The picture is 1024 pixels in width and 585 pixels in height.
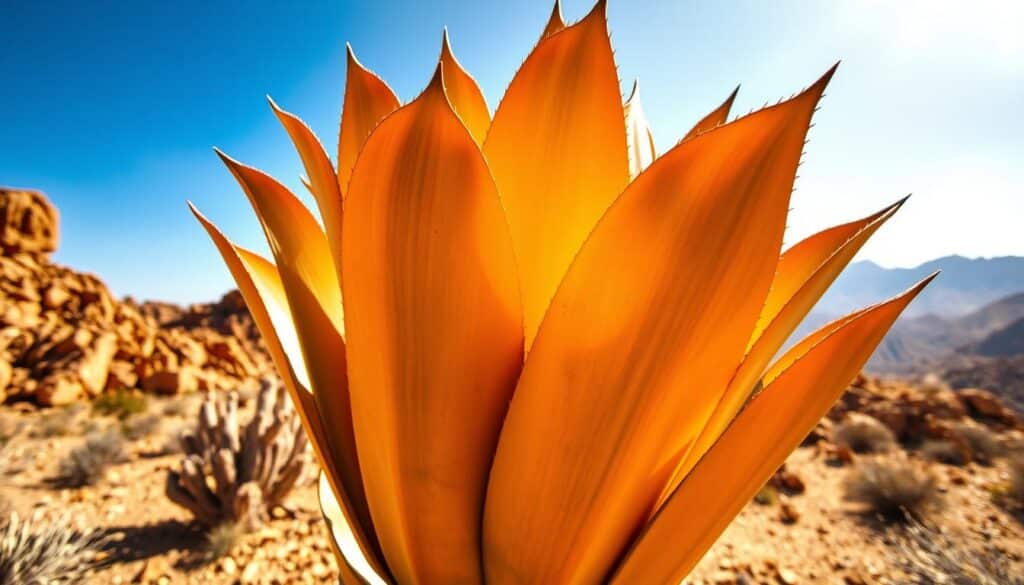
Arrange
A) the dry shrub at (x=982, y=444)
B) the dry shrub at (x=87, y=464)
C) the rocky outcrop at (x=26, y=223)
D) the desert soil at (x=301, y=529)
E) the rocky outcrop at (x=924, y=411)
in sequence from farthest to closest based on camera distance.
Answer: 1. the rocky outcrop at (x=26, y=223)
2. the rocky outcrop at (x=924, y=411)
3. the dry shrub at (x=982, y=444)
4. the dry shrub at (x=87, y=464)
5. the desert soil at (x=301, y=529)

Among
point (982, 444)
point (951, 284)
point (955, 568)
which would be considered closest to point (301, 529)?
point (955, 568)

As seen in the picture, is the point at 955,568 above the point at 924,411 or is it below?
above

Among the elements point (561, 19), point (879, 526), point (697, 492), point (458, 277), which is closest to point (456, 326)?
point (458, 277)

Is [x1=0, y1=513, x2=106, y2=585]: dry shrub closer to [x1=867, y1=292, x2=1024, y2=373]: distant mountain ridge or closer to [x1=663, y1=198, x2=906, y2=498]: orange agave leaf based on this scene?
[x1=663, y1=198, x2=906, y2=498]: orange agave leaf

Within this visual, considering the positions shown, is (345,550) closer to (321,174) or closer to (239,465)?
(321,174)

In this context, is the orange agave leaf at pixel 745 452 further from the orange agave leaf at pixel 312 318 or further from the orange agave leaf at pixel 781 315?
the orange agave leaf at pixel 312 318

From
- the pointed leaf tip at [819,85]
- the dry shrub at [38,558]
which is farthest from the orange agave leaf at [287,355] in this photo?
the dry shrub at [38,558]
